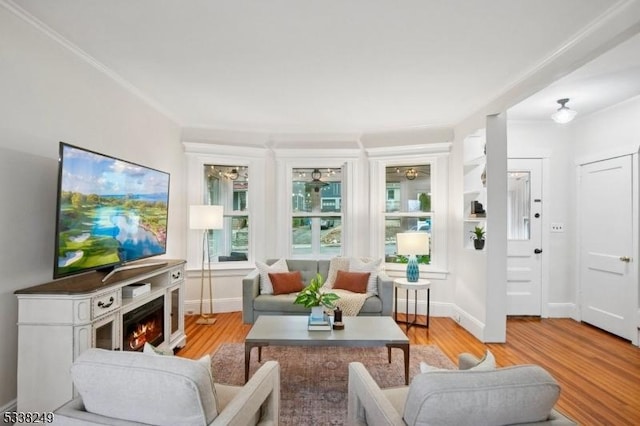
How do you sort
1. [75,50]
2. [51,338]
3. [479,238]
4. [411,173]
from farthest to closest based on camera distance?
[411,173]
[479,238]
[75,50]
[51,338]

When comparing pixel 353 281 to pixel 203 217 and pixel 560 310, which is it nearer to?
pixel 203 217

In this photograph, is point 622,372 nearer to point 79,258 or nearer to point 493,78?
point 493,78

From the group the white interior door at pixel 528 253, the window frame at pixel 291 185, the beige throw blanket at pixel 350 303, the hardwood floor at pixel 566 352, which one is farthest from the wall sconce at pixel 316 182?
the white interior door at pixel 528 253

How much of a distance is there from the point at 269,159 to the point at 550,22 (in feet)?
11.7

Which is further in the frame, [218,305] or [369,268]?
[218,305]

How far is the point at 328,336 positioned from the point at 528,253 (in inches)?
132

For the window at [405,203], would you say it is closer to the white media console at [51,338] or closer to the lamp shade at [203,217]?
the lamp shade at [203,217]

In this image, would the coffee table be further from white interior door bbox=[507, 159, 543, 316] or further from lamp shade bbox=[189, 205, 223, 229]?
white interior door bbox=[507, 159, 543, 316]

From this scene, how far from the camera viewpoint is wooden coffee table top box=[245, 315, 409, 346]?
2488 millimetres

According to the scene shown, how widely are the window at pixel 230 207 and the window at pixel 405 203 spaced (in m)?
2.12

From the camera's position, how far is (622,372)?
9.34 feet

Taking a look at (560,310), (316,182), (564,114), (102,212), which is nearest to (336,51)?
(102,212)

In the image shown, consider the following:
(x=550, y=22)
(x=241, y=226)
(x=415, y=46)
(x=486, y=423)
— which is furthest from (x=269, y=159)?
(x=486, y=423)

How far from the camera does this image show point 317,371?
2828 mm
